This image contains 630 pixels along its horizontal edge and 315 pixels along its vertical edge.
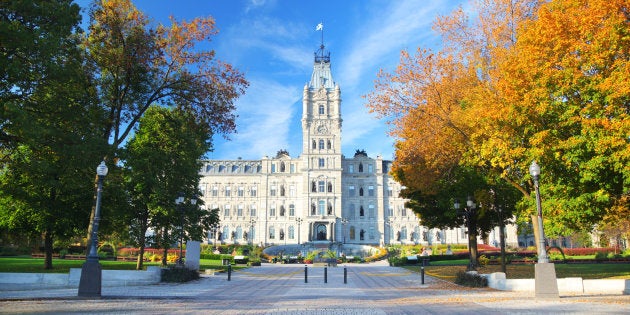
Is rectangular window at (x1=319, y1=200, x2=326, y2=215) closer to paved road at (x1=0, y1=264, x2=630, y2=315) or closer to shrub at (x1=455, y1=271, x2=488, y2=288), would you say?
shrub at (x1=455, y1=271, x2=488, y2=288)

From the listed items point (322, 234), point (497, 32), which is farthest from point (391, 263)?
point (322, 234)

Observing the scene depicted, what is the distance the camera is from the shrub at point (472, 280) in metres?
18.7

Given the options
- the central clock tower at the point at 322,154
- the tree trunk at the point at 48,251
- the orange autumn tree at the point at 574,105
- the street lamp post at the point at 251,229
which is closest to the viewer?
the orange autumn tree at the point at 574,105

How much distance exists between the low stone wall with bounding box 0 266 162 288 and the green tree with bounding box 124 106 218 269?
225 inches

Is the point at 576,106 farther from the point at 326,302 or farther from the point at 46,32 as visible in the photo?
the point at 46,32

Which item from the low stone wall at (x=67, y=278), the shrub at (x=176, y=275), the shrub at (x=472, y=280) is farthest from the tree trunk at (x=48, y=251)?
the shrub at (x=472, y=280)

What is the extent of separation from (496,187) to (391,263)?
691 inches

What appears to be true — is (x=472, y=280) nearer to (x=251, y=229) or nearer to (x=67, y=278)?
(x=67, y=278)

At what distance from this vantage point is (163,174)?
1196 inches

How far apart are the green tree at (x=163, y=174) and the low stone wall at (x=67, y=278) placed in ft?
18.7

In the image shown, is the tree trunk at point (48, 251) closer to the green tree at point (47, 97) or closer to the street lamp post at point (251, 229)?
the green tree at point (47, 97)

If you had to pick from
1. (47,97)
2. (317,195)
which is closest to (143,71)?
(47,97)

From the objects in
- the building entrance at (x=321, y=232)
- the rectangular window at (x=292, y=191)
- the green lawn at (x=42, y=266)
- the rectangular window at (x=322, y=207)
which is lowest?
the green lawn at (x=42, y=266)

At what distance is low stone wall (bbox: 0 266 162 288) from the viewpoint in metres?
17.1
